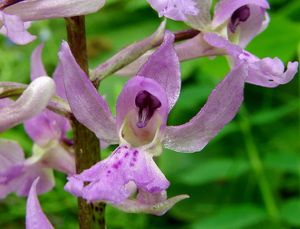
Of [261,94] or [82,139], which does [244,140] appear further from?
[82,139]

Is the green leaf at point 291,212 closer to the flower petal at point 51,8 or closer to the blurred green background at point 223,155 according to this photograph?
the blurred green background at point 223,155

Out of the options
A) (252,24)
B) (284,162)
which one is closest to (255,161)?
(284,162)

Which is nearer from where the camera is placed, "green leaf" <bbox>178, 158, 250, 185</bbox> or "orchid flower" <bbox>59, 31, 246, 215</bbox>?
"orchid flower" <bbox>59, 31, 246, 215</bbox>

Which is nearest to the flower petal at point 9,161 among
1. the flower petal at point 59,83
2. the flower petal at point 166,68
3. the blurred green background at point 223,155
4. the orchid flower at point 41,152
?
the orchid flower at point 41,152

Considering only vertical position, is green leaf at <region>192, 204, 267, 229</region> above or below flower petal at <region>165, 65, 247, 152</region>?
below

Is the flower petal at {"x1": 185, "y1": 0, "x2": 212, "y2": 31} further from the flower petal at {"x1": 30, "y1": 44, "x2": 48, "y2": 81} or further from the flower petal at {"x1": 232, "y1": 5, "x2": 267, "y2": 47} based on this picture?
the flower petal at {"x1": 30, "y1": 44, "x2": 48, "y2": 81}

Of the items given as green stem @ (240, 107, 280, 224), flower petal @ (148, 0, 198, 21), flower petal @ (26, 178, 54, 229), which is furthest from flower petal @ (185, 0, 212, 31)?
green stem @ (240, 107, 280, 224)
